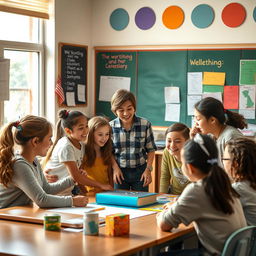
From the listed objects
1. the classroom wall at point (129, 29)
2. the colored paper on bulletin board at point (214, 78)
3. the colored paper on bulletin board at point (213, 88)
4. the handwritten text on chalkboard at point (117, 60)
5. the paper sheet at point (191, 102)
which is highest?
the classroom wall at point (129, 29)

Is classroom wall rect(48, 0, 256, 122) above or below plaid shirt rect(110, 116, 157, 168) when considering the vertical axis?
above

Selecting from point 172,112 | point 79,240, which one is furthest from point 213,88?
point 79,240

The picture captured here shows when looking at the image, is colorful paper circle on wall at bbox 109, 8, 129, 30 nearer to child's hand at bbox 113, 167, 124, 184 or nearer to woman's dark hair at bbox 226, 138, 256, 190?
child's hand at bbox 113, 167, 124, 184

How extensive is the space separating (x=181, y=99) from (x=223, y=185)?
3.31 m

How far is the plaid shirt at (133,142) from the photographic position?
4.41m

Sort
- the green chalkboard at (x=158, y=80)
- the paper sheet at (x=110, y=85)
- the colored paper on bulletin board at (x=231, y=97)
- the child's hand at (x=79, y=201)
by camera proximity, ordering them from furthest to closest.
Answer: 1. the paper sheet at (x=110, y=85)
2. the green chalkboard at (x=158, y=80)
3. the colored paper on bulletin board at (x=231, y=97)
4. the child's hand at (x=79, y=201)

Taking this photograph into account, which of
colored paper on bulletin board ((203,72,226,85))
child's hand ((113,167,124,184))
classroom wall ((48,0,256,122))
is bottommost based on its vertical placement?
child's hand ((113,167,124,184))

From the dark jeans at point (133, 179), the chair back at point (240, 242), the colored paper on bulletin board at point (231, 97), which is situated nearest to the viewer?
the chair back at point (240, 242)

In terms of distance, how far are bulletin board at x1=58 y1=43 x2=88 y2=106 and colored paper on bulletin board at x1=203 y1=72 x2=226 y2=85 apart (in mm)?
1382

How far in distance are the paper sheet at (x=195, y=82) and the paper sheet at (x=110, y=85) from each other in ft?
2.45

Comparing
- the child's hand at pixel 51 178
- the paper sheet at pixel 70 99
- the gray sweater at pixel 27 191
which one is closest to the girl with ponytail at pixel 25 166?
the gray sweater at pixel 27 191

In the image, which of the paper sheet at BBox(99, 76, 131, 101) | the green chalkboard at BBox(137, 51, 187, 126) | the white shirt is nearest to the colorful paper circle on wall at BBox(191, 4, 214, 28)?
the green chalkboard at BBox(137, 51, 187, 126)

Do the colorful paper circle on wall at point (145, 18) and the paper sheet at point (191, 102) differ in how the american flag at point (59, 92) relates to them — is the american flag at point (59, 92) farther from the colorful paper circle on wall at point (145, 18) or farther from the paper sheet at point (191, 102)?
the paper sheet at point (191, 102)

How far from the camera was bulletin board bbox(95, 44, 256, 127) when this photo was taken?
18.1ft
